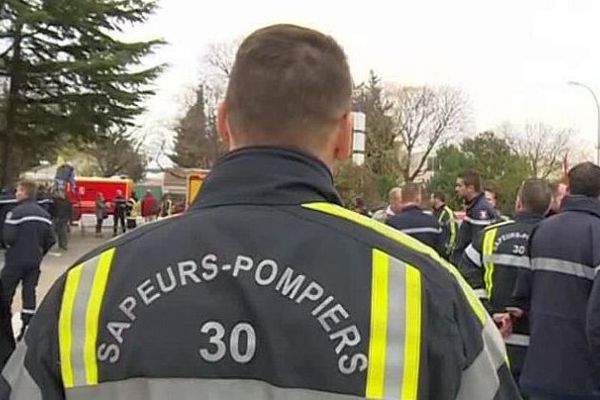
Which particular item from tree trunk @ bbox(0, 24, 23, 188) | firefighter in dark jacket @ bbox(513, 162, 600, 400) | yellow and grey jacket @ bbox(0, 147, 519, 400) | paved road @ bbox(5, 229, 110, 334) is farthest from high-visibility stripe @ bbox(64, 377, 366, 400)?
tree trunk @ bbox(0, 24, 23, 188)

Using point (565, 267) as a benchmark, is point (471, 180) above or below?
above

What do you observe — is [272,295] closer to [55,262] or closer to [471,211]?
[471,211]

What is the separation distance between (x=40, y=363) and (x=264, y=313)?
449mm

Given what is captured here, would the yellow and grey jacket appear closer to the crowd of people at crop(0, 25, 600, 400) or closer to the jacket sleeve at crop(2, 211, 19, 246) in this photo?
the crowd of people at crop(0, 25, 600, 400)

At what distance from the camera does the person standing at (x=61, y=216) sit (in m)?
24.4

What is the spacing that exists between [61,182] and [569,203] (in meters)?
24.0

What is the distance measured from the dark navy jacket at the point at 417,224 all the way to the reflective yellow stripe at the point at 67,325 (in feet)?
26.9

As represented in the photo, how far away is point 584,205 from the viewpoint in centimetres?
559

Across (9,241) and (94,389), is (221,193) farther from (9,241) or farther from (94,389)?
(9,241)

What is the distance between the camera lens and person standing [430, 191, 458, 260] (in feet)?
37.9

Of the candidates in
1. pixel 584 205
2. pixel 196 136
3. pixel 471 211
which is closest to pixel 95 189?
pixel 196 136

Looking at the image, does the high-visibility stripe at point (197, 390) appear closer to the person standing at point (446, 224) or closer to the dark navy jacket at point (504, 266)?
the dark navy jacket at point (504, 266)

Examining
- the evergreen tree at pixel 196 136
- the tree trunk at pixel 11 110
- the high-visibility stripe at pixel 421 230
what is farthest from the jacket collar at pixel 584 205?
the evergreen tree at pixel 196 136

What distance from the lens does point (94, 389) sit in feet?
5.80
